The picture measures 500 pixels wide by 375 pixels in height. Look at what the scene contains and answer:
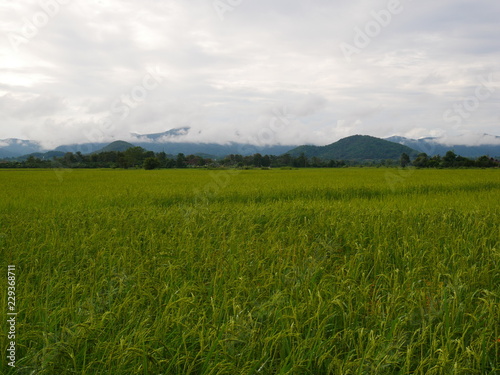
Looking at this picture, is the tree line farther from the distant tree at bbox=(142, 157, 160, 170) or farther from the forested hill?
the forested hill

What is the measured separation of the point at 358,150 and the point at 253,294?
602 ft

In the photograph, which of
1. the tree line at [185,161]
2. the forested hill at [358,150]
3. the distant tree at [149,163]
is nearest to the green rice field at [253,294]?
the tree line at [185,161]

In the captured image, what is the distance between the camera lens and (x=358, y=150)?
175625mm

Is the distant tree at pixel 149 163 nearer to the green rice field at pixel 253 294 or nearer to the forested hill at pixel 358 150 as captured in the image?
the green rice field at pixel 253 294

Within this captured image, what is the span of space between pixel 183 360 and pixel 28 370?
1.06 m

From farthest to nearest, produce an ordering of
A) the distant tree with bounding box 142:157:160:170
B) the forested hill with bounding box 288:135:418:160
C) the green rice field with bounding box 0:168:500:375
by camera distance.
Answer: the forested hill with bounding box 288:135:418:160 → the distant tree with bounding box 142:157:160:170 → the green rice field with bounding box 0:168:500:375

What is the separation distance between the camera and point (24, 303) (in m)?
3.07

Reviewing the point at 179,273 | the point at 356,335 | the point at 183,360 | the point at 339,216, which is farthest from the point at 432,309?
the point at 339,216

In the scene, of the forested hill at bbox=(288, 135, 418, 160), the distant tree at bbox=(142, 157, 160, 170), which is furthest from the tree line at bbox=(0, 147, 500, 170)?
the forested hill at bbox=(288, 135, 418, 160)

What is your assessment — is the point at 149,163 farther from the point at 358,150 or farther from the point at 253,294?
the point at 358,150

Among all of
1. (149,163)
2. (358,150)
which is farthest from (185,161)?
(358,150)

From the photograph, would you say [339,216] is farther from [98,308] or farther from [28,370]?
[28,370]

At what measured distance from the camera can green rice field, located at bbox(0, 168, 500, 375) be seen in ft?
7.52

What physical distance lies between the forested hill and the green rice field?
147942mm
